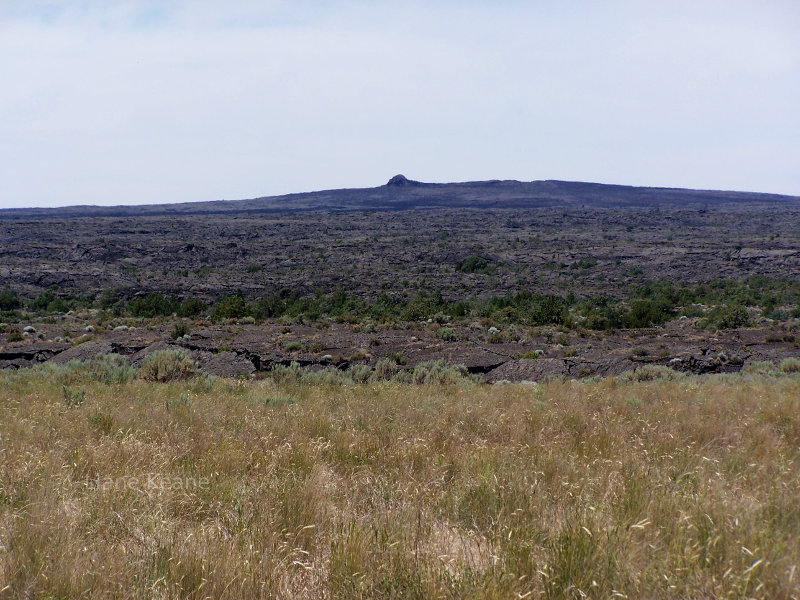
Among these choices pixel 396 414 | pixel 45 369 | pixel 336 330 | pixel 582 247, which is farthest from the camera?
pixel 582 247

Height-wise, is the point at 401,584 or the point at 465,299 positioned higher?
the point at 401,584

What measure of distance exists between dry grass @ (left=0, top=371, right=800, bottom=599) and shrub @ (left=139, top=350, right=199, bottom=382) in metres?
6.90

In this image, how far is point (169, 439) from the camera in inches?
241

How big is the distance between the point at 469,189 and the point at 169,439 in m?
131

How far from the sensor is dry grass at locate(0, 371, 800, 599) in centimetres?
309

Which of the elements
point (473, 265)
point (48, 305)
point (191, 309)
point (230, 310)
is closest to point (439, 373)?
point (230, 310)

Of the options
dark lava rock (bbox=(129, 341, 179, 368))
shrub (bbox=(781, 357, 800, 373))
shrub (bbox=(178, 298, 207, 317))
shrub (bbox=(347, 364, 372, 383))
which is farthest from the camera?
shrub (bbox=(178, 298, 207, 317))

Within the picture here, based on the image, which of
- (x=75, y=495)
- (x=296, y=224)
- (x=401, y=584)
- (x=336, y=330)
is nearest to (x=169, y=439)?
(x=75, y=495)

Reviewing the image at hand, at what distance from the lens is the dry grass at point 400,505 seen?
3.09m

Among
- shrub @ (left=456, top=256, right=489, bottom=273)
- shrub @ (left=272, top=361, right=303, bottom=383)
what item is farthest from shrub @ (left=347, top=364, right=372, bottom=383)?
shrub @ (left=456, top=256, right=489, bottom=273)

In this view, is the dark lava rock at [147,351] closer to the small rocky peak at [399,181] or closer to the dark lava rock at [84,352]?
the dark lava rock at [84,352]

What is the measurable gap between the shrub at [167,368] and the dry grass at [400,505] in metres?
6.90

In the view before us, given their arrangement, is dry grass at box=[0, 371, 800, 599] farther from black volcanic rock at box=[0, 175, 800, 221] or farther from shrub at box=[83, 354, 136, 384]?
black volcanic rock at box=[0, 175, 800, 221]

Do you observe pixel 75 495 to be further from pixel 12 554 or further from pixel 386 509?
pixel 386 509
